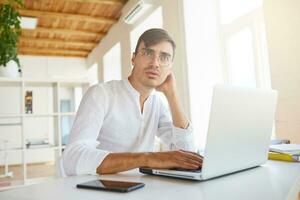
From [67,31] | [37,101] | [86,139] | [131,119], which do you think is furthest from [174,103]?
[37,101]

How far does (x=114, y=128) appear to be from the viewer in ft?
4.21

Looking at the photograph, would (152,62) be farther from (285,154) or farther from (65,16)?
(65,16)

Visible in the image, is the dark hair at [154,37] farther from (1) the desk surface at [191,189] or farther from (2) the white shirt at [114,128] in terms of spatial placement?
(1) the desk surface at [191,189]

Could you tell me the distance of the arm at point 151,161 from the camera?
875 mm

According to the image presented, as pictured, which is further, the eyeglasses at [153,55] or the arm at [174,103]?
the arm at [174,103]

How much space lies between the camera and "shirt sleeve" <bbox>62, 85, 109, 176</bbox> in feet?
3.12

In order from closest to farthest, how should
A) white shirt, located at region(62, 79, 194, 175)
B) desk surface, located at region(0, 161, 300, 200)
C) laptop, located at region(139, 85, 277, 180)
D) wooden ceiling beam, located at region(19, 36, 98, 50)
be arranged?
desk surface, located at region(0, 161, 300, 200)
laptop, located at region(139, 85, 277, 180)
white shirt, located at region(62, 79, 194, 175)
wooden ceiling beam, located at region(19, 36, 98, 50)

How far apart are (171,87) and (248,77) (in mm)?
1381

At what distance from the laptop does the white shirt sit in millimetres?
236

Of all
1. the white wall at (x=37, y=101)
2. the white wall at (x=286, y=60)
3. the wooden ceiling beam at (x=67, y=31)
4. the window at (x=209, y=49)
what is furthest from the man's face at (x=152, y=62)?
the white wall at (x=37, y=101)

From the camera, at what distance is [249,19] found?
262 centimetres

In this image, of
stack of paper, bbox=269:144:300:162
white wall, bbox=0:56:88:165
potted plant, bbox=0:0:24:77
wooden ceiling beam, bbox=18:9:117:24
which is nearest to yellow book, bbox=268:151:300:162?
stack of paper, bbox=269:144:300:162

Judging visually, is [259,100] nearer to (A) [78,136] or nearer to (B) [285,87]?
(A) [78,136]

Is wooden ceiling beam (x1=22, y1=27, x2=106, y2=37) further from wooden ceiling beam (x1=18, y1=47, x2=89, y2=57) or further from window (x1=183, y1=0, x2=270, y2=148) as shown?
window (x1=183, y1=0, x2=270, y2=148)
